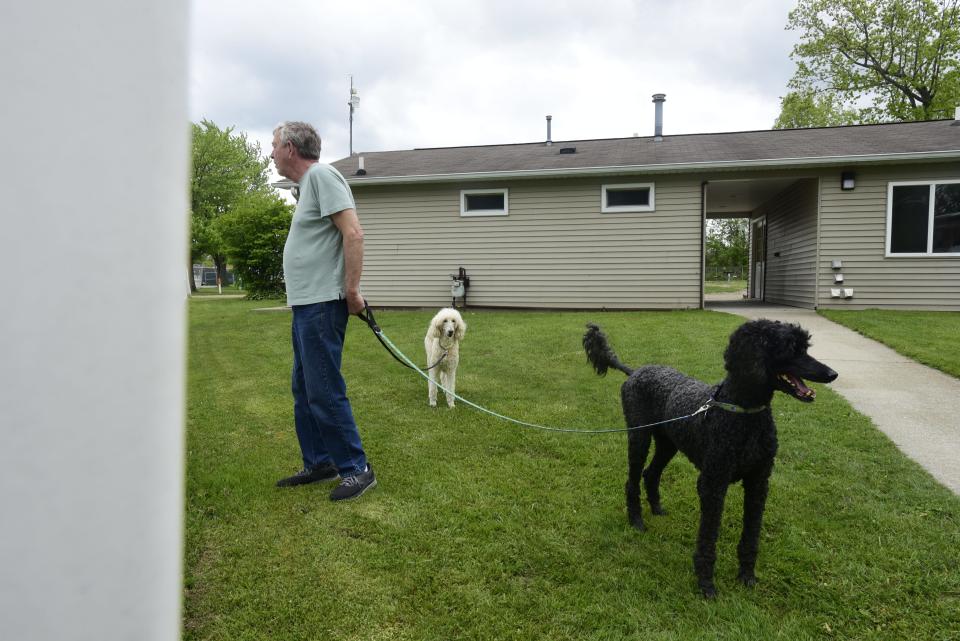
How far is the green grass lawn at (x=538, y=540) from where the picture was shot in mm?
2316

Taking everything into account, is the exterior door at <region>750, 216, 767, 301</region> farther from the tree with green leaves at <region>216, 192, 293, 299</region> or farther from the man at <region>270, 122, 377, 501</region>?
the tree with green leaves at <region>216, 192, 293, 299</region>

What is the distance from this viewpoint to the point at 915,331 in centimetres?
803

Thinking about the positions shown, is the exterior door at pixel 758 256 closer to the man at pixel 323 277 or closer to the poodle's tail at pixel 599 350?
the poodle's tail at pixel 599 350

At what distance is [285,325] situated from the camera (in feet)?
36.8

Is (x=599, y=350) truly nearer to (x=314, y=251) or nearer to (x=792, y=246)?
(x=314, y=251)

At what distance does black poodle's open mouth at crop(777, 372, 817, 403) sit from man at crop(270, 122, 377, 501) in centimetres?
225

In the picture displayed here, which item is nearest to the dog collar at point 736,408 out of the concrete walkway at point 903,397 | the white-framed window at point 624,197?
the concrete walkway at point 903,397

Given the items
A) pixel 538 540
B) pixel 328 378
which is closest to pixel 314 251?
pixel 328 378

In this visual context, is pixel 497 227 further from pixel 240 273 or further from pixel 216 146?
pixel 216 146

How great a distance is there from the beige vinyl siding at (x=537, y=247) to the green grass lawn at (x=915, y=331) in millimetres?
3091

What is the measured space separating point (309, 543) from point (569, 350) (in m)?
5.52

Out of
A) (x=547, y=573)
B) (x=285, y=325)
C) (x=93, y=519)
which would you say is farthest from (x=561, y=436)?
(x=285, y=325)

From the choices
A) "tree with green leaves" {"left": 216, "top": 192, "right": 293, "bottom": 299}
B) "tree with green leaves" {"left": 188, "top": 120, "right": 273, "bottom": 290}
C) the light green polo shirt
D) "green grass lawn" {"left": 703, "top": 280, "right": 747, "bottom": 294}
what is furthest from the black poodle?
"tree with green leaves" {"left": 188, "top": 120, "right": 273, "bottom": 290}

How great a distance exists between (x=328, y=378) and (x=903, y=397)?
A: 5.35m
